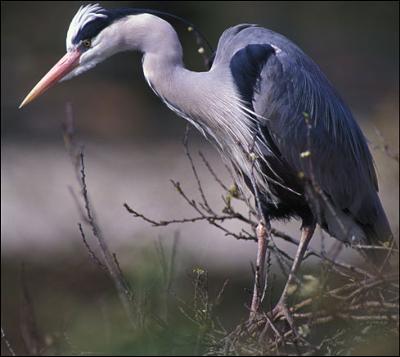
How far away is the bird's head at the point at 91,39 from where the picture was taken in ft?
11.5

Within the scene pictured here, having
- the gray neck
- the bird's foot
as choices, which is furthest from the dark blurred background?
the bird's foot

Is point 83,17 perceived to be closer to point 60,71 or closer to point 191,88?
point 60,71

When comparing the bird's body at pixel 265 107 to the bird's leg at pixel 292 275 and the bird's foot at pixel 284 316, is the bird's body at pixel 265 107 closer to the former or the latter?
the bird's leg at pixel 292 275

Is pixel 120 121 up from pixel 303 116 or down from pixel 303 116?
down

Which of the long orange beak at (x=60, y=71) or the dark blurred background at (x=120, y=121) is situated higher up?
the long orange beak at (x=60, y=71)

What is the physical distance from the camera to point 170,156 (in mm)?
9414

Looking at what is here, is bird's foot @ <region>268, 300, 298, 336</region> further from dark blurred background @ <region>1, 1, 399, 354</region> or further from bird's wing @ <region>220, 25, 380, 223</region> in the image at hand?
dark blurred background @ <region>1, 1, 399, 354</region>

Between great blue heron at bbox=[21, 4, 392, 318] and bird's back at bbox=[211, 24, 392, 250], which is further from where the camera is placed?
bird's back at bbox=[211, 24, 392, 250]

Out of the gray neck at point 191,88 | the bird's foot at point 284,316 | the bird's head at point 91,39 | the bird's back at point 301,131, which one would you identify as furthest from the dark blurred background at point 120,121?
the bird's foot at point 284,316

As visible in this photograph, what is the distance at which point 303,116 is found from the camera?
3.67 meters

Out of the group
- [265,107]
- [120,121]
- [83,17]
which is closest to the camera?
[83,17]

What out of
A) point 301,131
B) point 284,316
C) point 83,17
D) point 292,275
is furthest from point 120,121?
point 292,275

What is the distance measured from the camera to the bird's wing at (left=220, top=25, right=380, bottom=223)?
11.8 ft

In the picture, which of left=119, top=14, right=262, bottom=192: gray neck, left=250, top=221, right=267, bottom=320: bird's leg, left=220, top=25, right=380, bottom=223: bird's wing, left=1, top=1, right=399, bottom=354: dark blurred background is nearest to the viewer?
left=250, top=221, right=267, bottom=320: bird's leg
